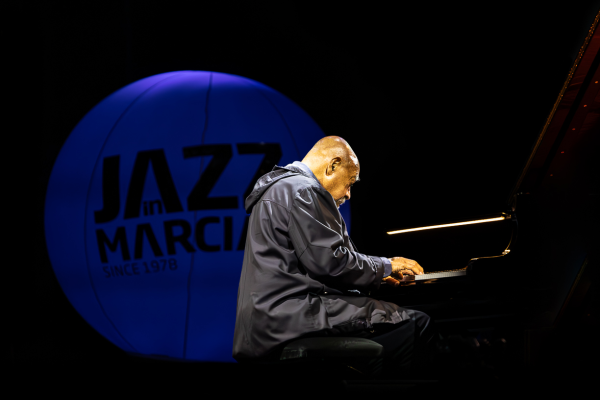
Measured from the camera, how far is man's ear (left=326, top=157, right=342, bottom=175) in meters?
2.09

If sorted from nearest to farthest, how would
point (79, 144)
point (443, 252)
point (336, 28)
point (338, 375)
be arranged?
point (338, 375)
point (443, 252)
point (79, 144)
point (336, 28)

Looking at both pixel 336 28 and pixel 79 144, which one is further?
pixel 336 28

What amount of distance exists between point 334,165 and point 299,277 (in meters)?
0.56

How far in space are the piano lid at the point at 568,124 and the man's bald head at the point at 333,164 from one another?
73 centimetres

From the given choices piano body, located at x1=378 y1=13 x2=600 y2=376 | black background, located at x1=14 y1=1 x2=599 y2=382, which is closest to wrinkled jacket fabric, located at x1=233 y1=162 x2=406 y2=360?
piano body, located at x1=378 y1=13 x2=600 y2=376

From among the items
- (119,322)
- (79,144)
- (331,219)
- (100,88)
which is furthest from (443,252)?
(100,88)

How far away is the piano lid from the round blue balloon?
193 cm

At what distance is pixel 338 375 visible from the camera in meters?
1.59

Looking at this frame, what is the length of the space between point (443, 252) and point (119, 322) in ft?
7.94

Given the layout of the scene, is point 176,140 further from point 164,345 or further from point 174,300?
point 164,345

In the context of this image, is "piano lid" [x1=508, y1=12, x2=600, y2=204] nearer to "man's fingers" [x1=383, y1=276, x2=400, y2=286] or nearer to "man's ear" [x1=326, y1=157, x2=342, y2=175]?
"man's fingers" [x1=383, y1=276, x2=400, y2=286]

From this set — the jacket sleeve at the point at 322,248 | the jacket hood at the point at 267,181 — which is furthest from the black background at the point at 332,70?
the jacket sleeve at the point at 322,248

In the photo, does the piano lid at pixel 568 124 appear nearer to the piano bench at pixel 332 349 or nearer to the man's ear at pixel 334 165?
the man's ear at pixel 334 165

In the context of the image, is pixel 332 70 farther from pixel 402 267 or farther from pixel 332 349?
pixel 332 349
